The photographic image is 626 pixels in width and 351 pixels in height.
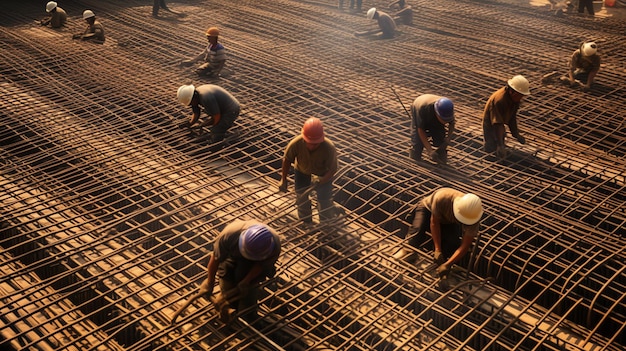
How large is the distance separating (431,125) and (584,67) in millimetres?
4398

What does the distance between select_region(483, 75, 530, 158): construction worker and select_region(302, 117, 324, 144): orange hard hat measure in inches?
103

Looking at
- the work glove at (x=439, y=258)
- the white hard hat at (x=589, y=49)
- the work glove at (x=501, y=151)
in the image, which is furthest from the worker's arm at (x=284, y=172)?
the white hard hat at (x=589, y=49)

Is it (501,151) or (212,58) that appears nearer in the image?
(501,151)

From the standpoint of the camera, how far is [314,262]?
5.36m

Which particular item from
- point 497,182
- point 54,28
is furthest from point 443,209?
point 54,28

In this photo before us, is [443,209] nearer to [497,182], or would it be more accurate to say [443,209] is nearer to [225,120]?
[497,182]

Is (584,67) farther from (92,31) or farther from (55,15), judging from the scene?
(55,15)

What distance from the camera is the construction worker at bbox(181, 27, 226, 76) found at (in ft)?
29.0

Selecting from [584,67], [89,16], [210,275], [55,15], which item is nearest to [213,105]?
[210,275]

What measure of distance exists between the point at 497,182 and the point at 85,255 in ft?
15.7

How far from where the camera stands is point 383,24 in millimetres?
11906

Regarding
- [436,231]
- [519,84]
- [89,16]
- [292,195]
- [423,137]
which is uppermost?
[519,84]

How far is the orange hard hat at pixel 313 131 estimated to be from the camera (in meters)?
5.08

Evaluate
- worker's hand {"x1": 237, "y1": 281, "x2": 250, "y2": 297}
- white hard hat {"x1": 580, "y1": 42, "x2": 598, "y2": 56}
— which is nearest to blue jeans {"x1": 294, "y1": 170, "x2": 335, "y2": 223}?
worker's hand {"x1": 237, "y1": 281, "x2": 250, "y2": 297}
